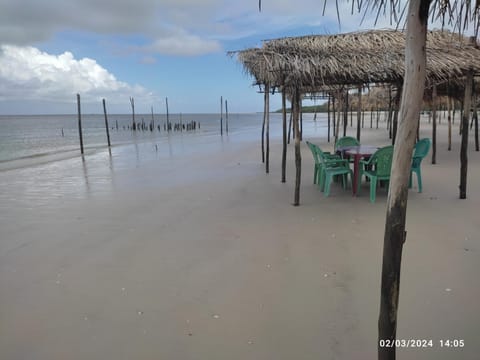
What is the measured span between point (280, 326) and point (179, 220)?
Answer: 2733 millimetres

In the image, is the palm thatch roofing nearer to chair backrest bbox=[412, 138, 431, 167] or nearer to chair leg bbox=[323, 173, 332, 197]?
chair backrest bbox=[412, 138, 431, 167]

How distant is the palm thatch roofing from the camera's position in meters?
5.27

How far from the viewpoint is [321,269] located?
10.5 feet

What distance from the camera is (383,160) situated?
528cm

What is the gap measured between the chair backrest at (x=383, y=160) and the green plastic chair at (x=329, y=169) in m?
0.51

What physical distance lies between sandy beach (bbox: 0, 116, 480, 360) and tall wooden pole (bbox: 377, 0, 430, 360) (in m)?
0.61

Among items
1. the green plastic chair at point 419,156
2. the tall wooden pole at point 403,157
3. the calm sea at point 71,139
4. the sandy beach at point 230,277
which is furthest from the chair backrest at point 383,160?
the calm sea at point 71,139

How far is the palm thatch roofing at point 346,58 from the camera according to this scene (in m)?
5.27

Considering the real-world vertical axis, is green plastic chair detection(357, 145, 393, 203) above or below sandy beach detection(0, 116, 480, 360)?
above

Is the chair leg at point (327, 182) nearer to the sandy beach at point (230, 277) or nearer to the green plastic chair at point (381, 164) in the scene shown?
the sandy beach at point (230, 277)

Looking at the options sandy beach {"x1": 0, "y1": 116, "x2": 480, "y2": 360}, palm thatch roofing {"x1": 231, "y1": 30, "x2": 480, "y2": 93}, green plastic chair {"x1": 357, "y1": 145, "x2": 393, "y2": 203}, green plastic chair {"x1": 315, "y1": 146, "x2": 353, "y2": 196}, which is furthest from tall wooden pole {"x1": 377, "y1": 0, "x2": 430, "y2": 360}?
green plastic chair {"x1": 315, "y1": 146, "x2": 353, "y2": 196}

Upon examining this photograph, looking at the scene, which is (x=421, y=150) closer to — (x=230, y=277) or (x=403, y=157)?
(x=230, y=277)

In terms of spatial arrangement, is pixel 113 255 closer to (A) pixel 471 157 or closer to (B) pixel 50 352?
(B) pixel 50 352

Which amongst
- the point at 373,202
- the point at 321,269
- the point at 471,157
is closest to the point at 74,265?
the point at 321,269
